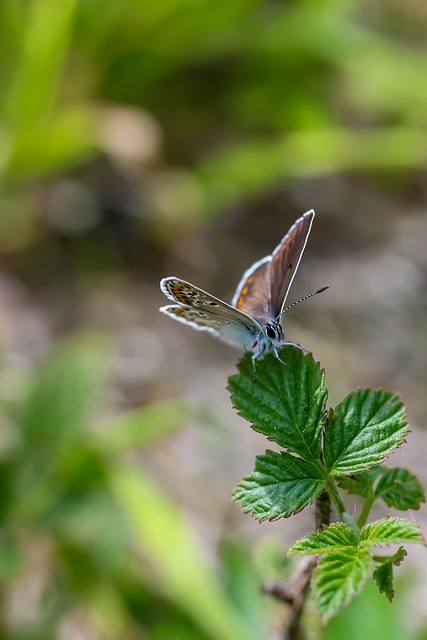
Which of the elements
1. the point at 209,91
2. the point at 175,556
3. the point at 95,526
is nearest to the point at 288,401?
the point at 95,526

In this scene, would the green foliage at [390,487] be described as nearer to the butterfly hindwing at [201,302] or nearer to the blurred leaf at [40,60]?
the butterfly hindwing at [201,302]

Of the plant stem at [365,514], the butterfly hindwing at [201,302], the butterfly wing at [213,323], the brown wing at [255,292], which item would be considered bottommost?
the plant stem at [365,514]

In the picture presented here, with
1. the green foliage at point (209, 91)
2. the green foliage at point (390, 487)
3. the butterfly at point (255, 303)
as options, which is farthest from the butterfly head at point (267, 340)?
the green foliage at point (209, 91)

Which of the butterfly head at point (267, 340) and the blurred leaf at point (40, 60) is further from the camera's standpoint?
the blurred leaf at point (40, 60)

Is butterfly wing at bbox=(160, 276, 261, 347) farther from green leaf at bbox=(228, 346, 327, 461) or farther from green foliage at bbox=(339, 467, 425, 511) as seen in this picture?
green foliage at bbox=(339, 467, 425, 511)

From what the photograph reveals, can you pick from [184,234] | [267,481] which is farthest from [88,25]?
[267,481]
